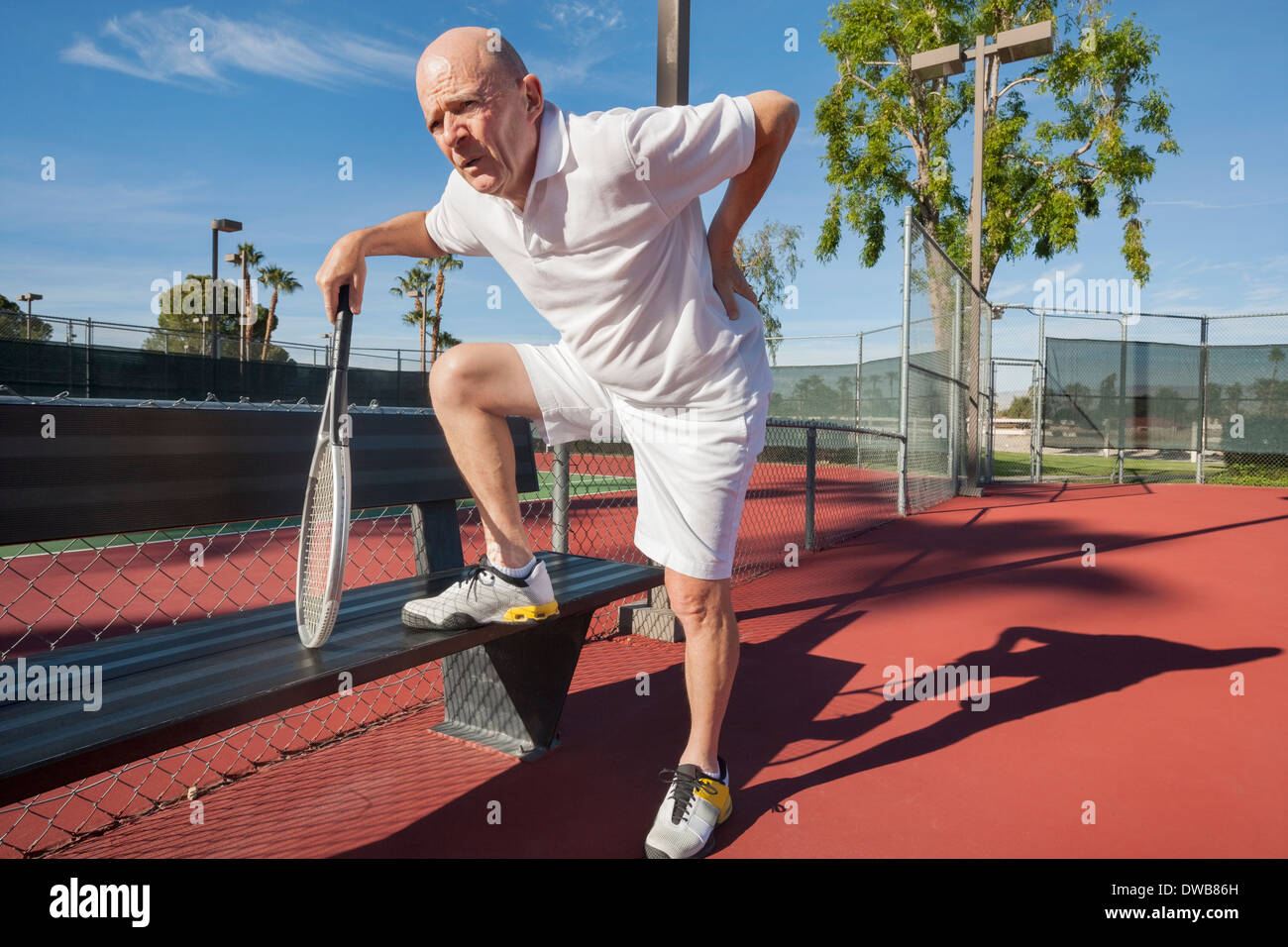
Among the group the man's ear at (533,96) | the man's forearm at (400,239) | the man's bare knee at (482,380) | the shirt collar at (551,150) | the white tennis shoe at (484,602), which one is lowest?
the white tennis shoe at (484,602)

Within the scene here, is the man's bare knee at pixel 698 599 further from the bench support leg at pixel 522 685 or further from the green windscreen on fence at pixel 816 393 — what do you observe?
the green windscreen on fence at pixel 816 393

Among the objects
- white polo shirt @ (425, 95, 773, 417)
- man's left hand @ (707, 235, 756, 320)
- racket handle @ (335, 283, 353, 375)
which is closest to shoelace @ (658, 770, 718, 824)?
white polo shirt @ (425, 95, 773, 417)

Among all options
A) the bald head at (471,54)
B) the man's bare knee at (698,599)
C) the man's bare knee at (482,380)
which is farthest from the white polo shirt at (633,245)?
the man's bare knee at (698,599)

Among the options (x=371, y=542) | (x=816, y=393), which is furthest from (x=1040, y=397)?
(x=371, y=542)

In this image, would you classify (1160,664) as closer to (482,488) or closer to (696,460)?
(696,460)

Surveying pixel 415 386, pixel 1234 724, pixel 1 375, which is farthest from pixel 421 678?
pixel 415 386

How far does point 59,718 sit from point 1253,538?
354 inches

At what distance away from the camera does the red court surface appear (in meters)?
2.11

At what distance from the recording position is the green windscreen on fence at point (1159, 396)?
1416cm

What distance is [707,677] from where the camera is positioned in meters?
2.11

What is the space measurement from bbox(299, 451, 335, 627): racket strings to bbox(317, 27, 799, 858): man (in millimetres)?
257

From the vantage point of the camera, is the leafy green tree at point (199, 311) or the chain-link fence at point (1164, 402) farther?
the leafy green tree at point (199, 311)

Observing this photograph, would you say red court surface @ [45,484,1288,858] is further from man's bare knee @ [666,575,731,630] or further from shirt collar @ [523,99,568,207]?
shirt collar @ [523,99,568,207]

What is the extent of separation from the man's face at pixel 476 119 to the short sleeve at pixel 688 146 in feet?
0.82
